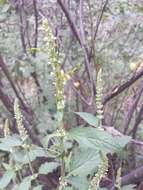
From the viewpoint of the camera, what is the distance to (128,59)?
2.32m

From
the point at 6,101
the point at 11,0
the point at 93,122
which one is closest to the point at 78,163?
the point at 93,122

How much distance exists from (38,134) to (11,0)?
0.58 m

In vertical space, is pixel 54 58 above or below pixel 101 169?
above

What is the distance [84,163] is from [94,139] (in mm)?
130

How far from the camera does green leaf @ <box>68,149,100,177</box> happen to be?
1143 millimetres

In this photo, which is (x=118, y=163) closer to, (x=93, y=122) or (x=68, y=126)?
(x=68, y=126)

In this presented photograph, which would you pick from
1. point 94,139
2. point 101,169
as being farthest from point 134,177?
point 94,139

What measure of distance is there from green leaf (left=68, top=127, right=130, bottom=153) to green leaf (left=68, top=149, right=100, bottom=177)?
0.11m

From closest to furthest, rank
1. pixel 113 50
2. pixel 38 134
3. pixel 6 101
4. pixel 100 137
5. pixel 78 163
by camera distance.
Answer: pixel 100 137, pixel 78 163, pixel 6 101, pixel 38 134, pixel 113 50

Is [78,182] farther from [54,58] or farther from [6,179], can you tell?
[54,58]

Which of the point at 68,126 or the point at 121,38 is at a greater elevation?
the point at 121,38

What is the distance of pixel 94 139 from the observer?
105cm

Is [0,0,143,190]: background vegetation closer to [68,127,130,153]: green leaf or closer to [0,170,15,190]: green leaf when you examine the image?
[0,170,15,190]: green leaf

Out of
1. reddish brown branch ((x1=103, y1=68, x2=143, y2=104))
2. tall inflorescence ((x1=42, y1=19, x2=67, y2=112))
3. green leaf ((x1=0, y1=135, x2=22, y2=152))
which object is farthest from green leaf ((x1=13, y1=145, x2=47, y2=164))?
reddish brown branch ((x1=103, y1=68, x2=143, y2=104))
